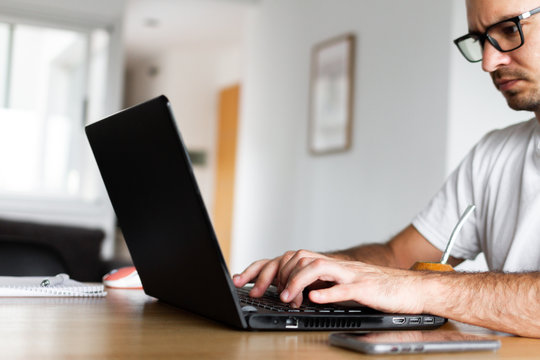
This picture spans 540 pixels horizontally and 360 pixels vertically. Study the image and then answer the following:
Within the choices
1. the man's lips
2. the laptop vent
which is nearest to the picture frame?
the man's lips

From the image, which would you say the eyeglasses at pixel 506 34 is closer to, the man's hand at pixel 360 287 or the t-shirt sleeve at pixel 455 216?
the t-shirt sleeve at pixel 455 216

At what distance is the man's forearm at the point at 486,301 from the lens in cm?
91

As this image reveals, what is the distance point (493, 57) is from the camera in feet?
4.56

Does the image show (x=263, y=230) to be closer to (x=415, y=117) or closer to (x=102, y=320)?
(x=415, y=117)

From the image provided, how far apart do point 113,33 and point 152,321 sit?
480 cm

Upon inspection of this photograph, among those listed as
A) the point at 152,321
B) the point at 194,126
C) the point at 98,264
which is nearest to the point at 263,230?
the point at 98,264

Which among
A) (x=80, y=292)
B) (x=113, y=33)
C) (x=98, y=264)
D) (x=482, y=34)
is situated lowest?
(x=98, y=264)

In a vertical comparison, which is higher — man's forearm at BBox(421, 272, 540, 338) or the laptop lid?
the laptop lid

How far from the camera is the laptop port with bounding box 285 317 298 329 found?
804 mm

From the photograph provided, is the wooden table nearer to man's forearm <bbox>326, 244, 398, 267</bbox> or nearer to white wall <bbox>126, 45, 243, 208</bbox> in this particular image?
man's forearm <bbox>326, 244, 398, 267</bbox>

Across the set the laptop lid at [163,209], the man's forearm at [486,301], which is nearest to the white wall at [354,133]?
the man's forearm at [486,301]

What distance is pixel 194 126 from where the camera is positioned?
7.89 metres

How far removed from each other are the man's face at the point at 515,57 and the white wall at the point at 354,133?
5.82ft

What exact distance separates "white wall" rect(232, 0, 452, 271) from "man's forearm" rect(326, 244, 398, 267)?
166 centimetres
